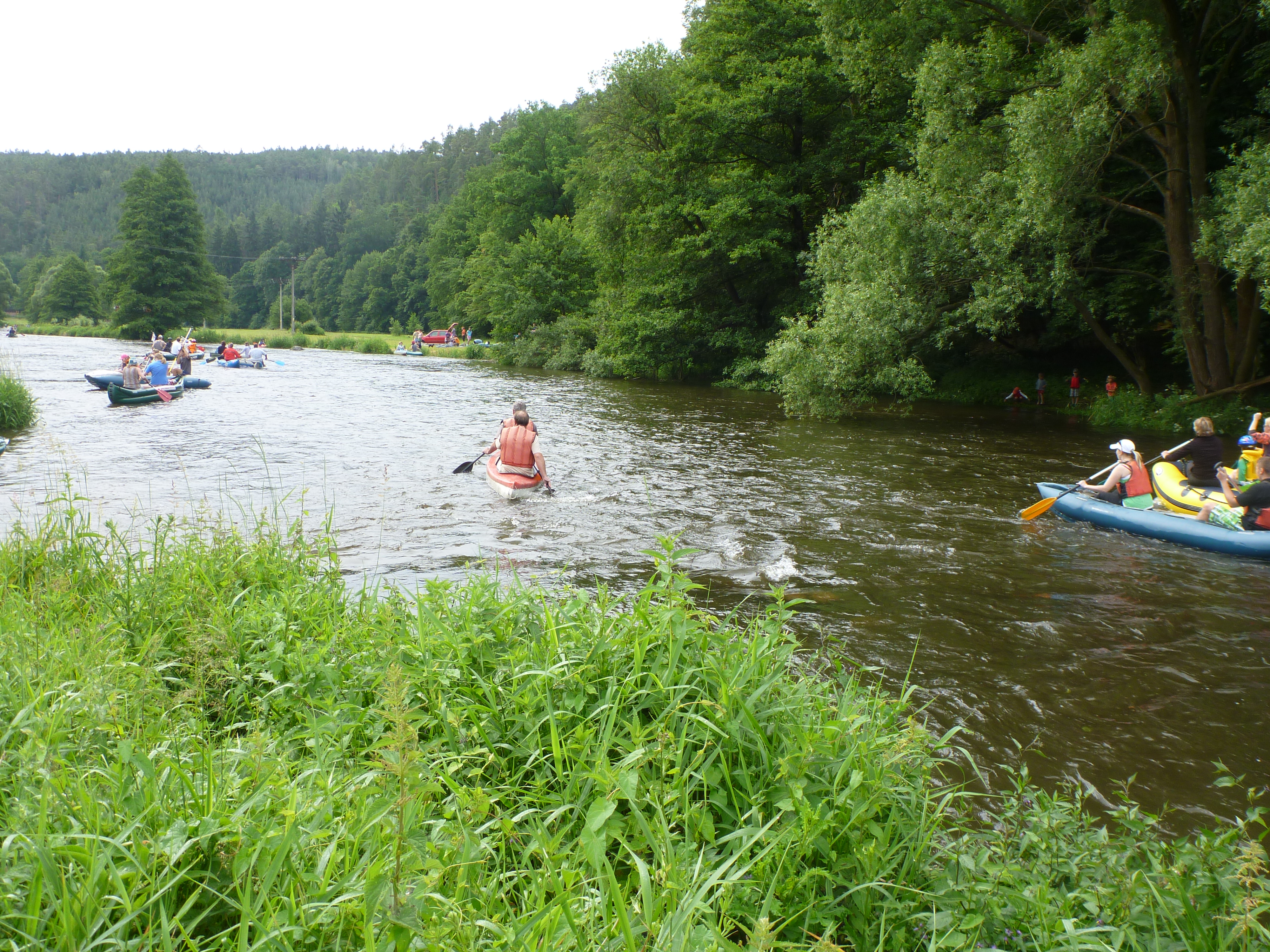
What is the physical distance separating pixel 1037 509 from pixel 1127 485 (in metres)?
1.24

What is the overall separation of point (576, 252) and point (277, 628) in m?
41.2

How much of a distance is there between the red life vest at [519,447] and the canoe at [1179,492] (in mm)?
8102

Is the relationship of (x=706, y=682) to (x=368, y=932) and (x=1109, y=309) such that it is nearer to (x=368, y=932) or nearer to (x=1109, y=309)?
(x=368, y=932)

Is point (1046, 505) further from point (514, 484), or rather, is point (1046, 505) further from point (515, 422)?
point (515, 422)

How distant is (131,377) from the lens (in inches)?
810

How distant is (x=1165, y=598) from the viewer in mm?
7215

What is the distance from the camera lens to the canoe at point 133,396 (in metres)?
19.4

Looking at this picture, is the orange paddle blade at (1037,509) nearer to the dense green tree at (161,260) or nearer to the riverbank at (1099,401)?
the riverbank at (1099,401)

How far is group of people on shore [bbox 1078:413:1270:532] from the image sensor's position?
340 inches

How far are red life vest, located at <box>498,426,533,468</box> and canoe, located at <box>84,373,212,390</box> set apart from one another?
45.2 feet

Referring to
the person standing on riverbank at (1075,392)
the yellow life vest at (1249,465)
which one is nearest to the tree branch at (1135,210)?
the person standing on riverbank at (1075,392)

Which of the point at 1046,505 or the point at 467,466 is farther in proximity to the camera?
the point at 467,466

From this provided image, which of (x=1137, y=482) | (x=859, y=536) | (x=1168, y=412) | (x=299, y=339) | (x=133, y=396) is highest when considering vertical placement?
(x=299, y=339)

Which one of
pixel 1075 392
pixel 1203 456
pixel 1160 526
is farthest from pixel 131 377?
pixel 1075 392
